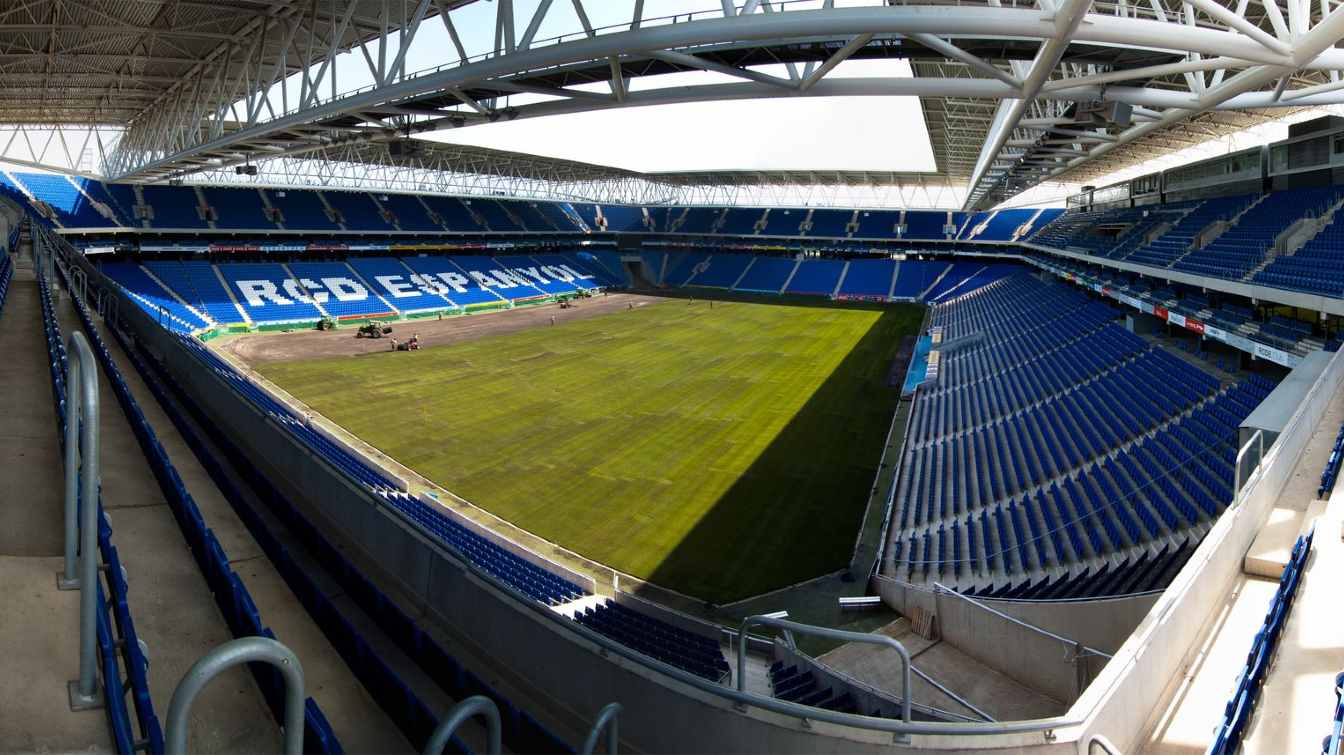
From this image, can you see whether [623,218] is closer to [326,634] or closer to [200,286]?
[200,286]

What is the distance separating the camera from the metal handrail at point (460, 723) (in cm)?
260

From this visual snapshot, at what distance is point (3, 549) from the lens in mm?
4777

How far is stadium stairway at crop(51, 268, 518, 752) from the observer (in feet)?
16.5

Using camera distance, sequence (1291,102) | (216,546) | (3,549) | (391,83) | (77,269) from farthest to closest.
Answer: (77,269) → (391,83) → (1291,102) → (216,546) → (3,549)

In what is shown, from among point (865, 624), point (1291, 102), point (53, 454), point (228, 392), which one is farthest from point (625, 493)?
point (1291, 102)

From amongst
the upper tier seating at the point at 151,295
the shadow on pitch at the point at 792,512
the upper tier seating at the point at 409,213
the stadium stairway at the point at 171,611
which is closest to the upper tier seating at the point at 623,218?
the upper tier seating at the point at 409,213

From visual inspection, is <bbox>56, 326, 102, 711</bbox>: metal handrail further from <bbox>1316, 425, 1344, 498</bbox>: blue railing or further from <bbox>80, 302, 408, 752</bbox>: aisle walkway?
<bbox>1316, 425, 1344, 498</bbox>: blue railing

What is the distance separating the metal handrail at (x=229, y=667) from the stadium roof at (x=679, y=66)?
912 cm

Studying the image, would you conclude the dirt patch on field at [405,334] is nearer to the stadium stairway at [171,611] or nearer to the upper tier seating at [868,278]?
the upper tier seating at [868,278]

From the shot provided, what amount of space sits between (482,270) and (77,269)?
37084 mm

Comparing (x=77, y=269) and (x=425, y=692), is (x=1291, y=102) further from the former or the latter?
(x=77, y=269)

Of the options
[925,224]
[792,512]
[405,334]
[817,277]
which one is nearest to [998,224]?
[925,224]

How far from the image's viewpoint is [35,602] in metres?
4.24

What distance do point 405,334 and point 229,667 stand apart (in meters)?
38.7
